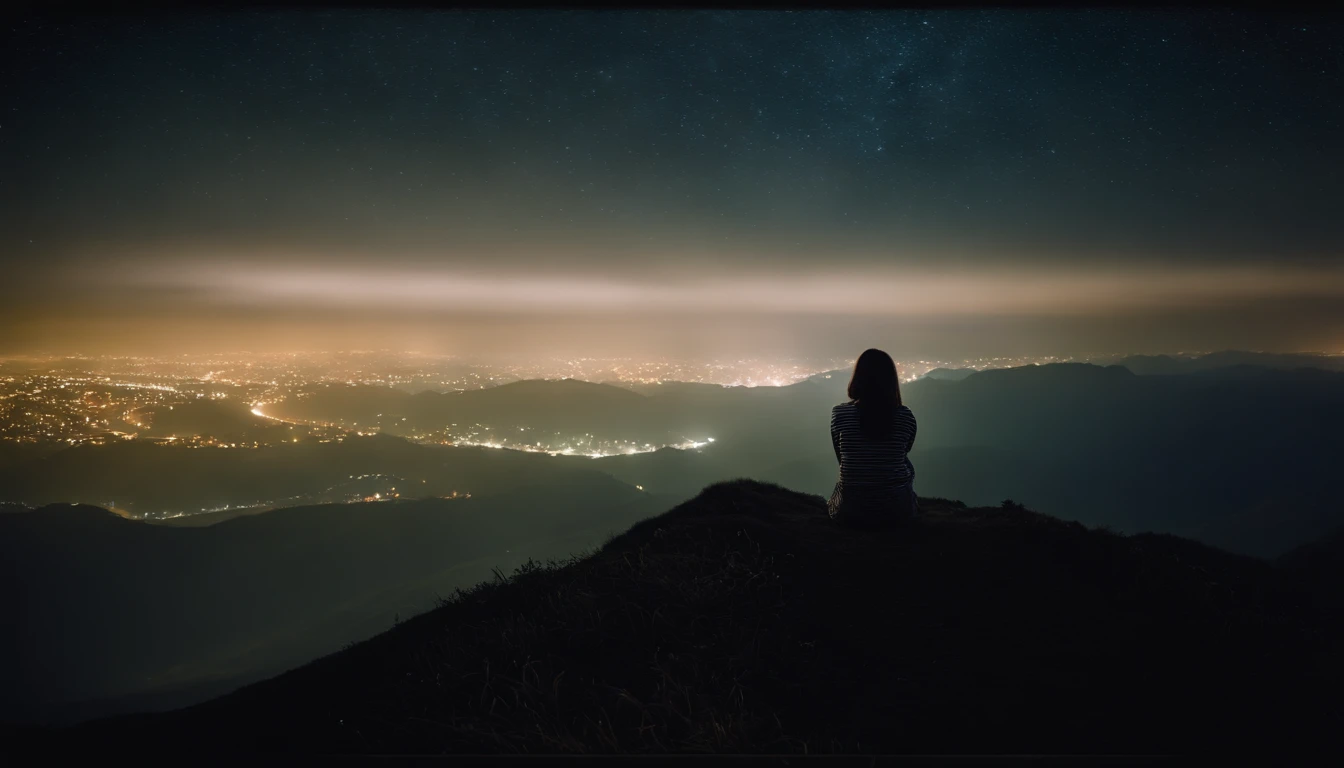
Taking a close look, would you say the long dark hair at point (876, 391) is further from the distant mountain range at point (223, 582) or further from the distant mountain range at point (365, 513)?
the distant mountain range at point (223, 582)

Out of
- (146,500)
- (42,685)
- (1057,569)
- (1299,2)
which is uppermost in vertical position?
(1299,2)


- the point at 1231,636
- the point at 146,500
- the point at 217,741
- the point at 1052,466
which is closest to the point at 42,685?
the point at 146,500

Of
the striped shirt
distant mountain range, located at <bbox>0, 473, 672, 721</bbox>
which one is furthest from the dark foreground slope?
distant mountain range, located at <bbox>0, 473, 672, 721</bbox>

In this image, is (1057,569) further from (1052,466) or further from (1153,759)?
(1052,466)

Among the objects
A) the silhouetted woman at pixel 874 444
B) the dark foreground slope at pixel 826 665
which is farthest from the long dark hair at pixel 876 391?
the dark foreground slope at pixel 826 665

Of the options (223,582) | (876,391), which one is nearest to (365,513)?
(223,582)

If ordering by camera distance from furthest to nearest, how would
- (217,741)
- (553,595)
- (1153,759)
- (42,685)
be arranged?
(42,685) → (553,595) → (217,741) → (1153,759)

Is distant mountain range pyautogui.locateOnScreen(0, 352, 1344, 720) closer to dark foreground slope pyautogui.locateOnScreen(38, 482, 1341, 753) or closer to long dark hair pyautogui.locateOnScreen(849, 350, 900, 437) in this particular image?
long dark hair pyautogui.locateOnScreen(849, 350, 900, 437)
